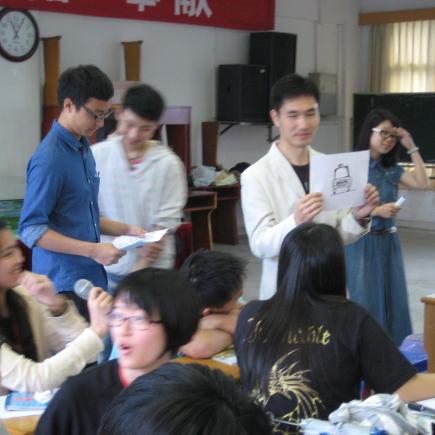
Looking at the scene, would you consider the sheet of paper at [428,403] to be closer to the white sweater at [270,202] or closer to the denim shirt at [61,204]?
the white sweater at [270,202]

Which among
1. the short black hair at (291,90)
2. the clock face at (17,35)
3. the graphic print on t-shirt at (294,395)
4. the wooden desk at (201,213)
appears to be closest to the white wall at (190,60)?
the clock face at (17,35)

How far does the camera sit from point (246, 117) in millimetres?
8555

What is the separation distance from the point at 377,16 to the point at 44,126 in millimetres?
5373

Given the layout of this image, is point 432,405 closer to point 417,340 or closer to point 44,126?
point 417,340

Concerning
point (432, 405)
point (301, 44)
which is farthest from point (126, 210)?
point (301, 44)

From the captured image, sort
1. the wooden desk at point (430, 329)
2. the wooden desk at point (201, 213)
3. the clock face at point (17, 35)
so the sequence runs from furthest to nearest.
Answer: the wooden desk at point (201, 213) → the clock face at point (17, 35) → the wooden desk at point (430, 329)

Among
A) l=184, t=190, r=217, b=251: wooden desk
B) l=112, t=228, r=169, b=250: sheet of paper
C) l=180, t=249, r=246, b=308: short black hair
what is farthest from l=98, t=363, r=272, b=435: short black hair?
l=184, t=190, r=217, b=251: wooden desk

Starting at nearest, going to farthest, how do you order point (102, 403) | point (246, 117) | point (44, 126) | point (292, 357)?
point (102, 403) < point (292, 357) < point (44, 126) < point (246, 117)

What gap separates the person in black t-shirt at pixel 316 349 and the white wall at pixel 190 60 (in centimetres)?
496

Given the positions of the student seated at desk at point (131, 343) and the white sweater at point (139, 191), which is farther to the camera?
the white sweater at point (139, 191)

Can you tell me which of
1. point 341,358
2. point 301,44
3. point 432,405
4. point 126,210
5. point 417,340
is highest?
point 301,44

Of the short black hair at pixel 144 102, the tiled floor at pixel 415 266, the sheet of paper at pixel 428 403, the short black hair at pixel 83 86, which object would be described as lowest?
the tiled floor at pixel 415 266

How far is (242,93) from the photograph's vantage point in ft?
27.8

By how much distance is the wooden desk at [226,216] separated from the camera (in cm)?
849
